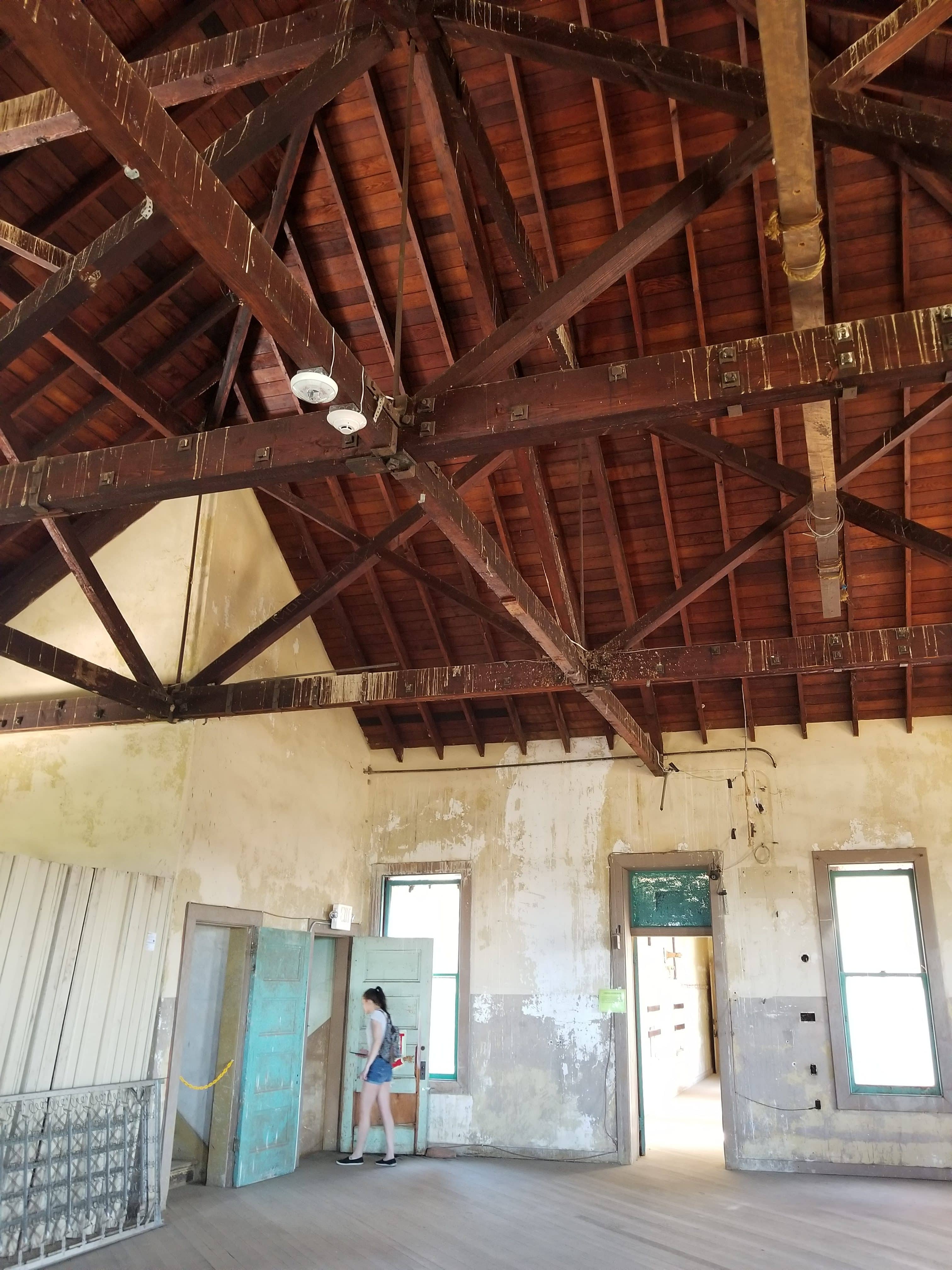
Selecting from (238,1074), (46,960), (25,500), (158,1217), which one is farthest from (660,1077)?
(25,500)

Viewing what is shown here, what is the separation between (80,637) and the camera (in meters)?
8.30

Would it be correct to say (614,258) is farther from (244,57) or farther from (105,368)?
(105,368)

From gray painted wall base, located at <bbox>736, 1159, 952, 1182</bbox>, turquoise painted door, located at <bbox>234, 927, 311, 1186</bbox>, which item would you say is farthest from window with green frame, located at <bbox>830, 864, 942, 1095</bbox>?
turquoise painted door, located at <bbox>234, 927, 311, 1186</bbox>

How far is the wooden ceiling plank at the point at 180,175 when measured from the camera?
2344mm

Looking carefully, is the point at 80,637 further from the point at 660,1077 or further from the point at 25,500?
the point at 660,1077

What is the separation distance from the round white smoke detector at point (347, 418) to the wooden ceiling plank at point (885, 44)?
236 cm

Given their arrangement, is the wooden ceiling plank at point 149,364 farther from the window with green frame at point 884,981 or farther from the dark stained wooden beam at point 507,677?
the window with green frame at point 884,981

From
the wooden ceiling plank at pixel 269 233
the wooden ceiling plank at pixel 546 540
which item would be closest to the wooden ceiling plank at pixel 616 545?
the wooden ceiling plank at pixel 546 540

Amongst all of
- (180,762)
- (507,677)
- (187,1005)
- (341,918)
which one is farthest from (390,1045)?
(507,677)

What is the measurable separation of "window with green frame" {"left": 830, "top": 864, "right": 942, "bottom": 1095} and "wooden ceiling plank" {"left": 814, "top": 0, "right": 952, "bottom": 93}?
306 inches

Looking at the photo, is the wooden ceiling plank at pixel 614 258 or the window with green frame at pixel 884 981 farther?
the window with green frame at pixel 884 981

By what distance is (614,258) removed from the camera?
158 inches

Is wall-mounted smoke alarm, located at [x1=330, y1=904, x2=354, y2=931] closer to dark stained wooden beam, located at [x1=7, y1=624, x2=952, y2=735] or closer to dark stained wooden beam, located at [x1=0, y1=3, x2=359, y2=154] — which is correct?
dark stained wooden beam, located at [x1=7, y1=624, x2=952, y2=735]

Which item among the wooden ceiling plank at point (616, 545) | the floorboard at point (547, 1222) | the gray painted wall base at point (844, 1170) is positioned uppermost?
the wooden ceiling plank at point (616, 545)
